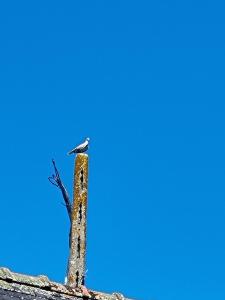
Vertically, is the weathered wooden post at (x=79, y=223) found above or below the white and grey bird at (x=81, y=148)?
below

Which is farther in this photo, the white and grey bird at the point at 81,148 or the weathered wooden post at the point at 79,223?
the white and grey bird at the point at 81,148

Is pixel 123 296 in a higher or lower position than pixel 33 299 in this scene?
higher

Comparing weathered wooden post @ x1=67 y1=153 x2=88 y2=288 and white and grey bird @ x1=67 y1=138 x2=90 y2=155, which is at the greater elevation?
white and grey bird @ x1=67 y1=138 x2=90 y2=155

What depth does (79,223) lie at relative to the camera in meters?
17.3

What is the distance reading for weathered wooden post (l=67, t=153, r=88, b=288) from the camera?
16.6 m

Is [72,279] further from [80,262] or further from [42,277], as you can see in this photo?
[42,277]

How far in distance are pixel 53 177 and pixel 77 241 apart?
356 centimetres

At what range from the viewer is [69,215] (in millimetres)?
18188

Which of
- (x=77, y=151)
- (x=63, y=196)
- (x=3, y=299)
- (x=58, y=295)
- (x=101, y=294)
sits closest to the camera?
(x=3, y=299)

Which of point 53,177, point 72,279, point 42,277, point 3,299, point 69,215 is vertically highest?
point 53,177

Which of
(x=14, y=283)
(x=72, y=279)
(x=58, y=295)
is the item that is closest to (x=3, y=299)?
(x=14, y=283)

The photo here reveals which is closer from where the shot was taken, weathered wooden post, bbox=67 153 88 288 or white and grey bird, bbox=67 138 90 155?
weathered wooden post, bbox=67 153 88 288

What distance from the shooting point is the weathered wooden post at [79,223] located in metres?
16.6

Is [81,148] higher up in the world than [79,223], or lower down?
higher up
